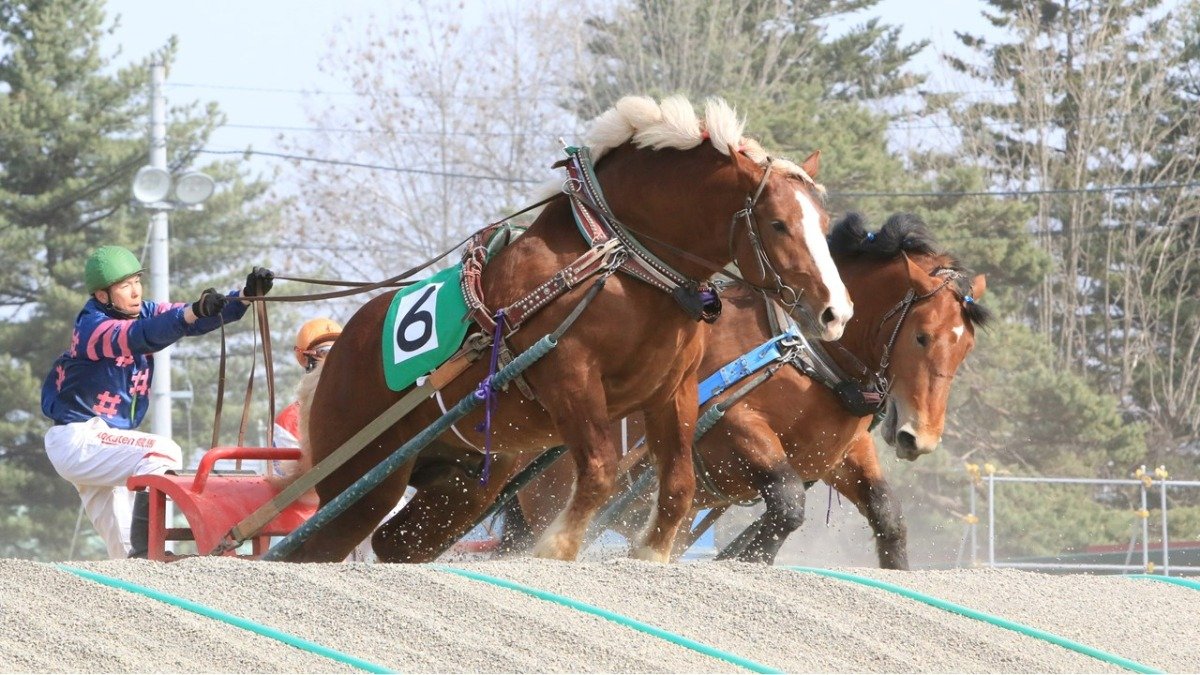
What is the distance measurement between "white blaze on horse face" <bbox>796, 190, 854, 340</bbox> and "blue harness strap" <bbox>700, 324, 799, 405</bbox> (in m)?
1.49

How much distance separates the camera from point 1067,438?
23062 millimetres

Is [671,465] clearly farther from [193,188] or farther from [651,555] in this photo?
[193,188]

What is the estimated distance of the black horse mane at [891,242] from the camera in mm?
7004

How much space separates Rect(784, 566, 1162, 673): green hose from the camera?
4550 millimetres

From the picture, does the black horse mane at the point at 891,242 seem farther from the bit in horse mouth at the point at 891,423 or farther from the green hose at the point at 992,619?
the green hose at the point at 992,619

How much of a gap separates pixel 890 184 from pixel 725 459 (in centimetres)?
1869

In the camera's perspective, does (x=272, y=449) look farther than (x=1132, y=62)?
No

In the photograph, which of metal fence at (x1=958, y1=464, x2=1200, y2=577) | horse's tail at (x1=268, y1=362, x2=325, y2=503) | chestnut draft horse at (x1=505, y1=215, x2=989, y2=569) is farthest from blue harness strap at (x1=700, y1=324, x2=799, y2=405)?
metal fence at (x1=958, y1=464, x2=1200, y2=577)

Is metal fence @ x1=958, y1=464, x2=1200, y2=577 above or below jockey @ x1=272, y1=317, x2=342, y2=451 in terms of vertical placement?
below

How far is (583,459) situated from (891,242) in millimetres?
2288

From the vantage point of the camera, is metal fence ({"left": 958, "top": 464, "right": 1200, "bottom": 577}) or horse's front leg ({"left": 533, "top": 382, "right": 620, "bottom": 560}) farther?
metal fence ({"left": 958, "top": 464, "right": 1200, "bottom": 577})

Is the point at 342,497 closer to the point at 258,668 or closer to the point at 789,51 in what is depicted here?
the point at 258,668

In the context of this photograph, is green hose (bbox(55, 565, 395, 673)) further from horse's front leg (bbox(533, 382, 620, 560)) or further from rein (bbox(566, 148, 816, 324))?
rein (bbox(566, 148, 816, 324))

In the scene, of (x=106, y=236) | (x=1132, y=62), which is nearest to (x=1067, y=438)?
(x=1132, y=62)
